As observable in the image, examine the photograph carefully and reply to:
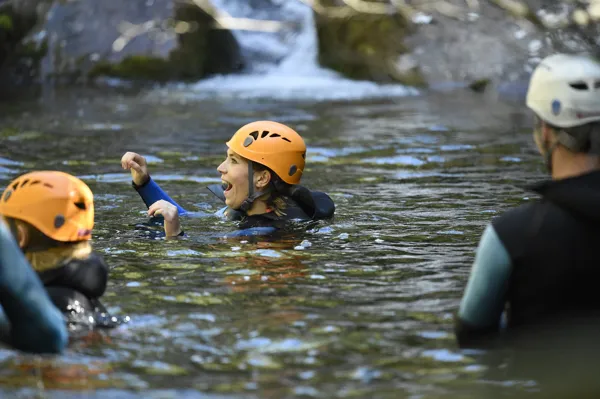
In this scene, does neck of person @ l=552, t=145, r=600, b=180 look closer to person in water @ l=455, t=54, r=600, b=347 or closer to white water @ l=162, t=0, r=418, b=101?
person in water @ l=455, t=54, r=600, b=347

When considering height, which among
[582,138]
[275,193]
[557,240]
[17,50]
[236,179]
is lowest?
[17,50]

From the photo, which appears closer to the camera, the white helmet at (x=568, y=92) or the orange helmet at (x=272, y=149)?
the white helmet at (x=568, y=92)

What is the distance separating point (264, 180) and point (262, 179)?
0.07 ft

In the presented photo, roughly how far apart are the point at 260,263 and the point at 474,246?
1.67 meters

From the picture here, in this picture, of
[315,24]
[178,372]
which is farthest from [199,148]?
Answer: [315,24]

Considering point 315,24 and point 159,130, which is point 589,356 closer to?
point 159,130

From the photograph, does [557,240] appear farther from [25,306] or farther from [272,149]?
[272,149]

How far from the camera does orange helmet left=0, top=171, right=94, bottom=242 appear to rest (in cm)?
537

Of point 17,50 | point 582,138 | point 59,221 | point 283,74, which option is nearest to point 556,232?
point 582,138

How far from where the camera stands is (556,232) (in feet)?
14.8

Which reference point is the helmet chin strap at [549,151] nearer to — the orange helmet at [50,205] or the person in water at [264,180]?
the orange helmet at [50,205]

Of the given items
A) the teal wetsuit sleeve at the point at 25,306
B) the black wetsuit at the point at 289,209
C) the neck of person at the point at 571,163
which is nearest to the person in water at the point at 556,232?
the neck of person at the point at 571,163

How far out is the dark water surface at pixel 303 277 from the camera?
16.0 ft

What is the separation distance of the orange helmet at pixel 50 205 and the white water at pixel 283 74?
1563 centimetres
